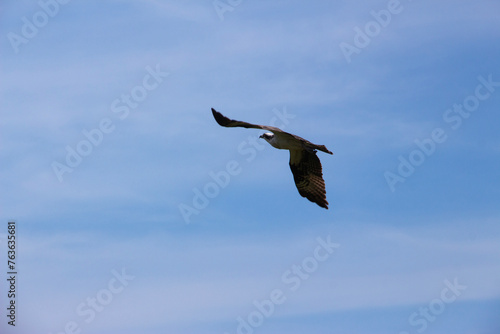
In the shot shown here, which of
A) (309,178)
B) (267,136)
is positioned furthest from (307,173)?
(267,136)

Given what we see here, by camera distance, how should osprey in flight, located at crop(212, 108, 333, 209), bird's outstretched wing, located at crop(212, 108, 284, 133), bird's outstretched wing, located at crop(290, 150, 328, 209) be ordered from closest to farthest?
bird's outstretched wing, located at crop(212, 108, 284, 133) < osprey in flight, located at crop(212, 108, 333, 209) < bird's outstretched wing, located at crop(290, 150, 328, 209)

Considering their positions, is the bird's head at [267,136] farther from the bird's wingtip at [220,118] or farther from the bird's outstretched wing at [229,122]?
the bird's wingtip at [220,118]

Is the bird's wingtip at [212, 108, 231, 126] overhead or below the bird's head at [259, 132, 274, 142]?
below

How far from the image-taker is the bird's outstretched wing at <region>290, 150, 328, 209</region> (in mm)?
25891

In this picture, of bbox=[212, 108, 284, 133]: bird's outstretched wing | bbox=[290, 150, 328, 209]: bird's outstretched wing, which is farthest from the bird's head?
bbox=[290, 150, 328, 209]: bird's outstretched wing

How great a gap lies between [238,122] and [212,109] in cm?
89

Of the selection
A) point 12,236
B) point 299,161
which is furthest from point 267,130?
point 12,236

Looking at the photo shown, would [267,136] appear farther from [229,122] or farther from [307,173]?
[307,173]

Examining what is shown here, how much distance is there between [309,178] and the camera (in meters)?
26.1

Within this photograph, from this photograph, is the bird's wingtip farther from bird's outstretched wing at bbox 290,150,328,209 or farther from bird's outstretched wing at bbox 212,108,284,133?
bird's outstretched wing at bbox 290,150,328,209

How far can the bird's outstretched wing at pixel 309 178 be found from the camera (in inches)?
1019

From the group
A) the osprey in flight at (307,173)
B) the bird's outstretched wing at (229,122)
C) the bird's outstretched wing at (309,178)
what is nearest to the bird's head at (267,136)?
the osprey in flight at (307,173)

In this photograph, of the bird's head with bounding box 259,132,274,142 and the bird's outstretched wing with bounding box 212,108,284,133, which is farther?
the bird's head with bounding box 259,132,274,142

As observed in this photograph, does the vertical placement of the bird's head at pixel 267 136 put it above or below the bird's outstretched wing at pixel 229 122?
above
